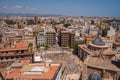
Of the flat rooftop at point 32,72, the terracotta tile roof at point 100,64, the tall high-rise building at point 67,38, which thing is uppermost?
the flat rooftop at point 32,72

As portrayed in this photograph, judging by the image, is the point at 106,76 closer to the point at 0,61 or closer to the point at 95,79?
the point at 95,79

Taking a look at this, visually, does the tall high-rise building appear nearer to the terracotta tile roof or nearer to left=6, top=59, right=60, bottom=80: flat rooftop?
the terracotta tile roof

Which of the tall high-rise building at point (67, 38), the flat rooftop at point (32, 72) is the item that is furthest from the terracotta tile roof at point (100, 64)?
the tall high-rise building at point (67, 38)

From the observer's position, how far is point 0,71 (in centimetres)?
3198

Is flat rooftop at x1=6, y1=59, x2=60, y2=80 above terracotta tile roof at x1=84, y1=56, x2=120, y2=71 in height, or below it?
above

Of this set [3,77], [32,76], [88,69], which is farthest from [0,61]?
[88,69]

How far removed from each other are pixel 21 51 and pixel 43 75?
11.7 metres

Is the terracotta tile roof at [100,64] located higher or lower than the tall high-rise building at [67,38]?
higher

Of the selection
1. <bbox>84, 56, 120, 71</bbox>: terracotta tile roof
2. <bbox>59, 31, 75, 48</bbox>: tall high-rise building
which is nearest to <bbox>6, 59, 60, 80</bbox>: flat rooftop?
<bbox>84, 56, 120, 71</bbox>: terracotta tile roof

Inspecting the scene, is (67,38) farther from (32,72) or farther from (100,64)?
(32,72)

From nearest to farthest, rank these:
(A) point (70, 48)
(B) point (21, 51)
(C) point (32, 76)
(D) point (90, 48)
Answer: (C) point (32, 76) → (B) point (21, 51) → (D) point (90, 48) → (A) point (70, 48)

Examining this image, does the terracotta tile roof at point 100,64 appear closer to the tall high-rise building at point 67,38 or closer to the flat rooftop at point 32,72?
the flat rooftop at point 32,72

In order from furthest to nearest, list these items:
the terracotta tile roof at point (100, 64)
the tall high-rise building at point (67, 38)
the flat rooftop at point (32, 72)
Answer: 1. the tall high-rise building at point (67, 38)
2. the terracotta tile roof at point (100, 64)
3. the flat rooftop at point (32, 72)

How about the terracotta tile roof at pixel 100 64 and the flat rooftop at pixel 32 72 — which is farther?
the terracotta tile roof at pixel 100 64
